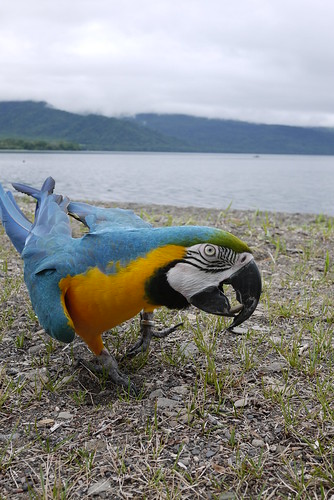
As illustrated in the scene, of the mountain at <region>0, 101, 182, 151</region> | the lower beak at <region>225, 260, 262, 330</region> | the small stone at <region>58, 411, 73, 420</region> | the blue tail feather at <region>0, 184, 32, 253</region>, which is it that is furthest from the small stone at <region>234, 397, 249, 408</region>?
the mountain at <region>0, 101, 182, 151</region>

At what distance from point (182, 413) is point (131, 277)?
89cm


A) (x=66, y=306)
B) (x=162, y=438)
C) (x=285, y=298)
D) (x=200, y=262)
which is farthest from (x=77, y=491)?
(x=285, y=298)

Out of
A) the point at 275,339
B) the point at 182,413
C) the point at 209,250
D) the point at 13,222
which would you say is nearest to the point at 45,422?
the point at 182,413

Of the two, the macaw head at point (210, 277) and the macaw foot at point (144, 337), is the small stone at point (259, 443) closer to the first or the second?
the macaw head at point (210, 277)

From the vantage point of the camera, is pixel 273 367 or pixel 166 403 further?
pixel 273 367

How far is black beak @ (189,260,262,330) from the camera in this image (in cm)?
254

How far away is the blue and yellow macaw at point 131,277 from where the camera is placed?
2.45 meters

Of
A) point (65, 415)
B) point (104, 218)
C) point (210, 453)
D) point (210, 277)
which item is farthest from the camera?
point (104, 218)

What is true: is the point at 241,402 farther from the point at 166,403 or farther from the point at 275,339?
the point at 275,339

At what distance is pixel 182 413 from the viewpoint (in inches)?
106

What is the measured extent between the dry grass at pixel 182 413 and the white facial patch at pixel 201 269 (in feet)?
2.34

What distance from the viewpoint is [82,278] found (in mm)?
2635

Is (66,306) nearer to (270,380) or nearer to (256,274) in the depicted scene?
(256,274)

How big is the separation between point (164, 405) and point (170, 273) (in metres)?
0.88
